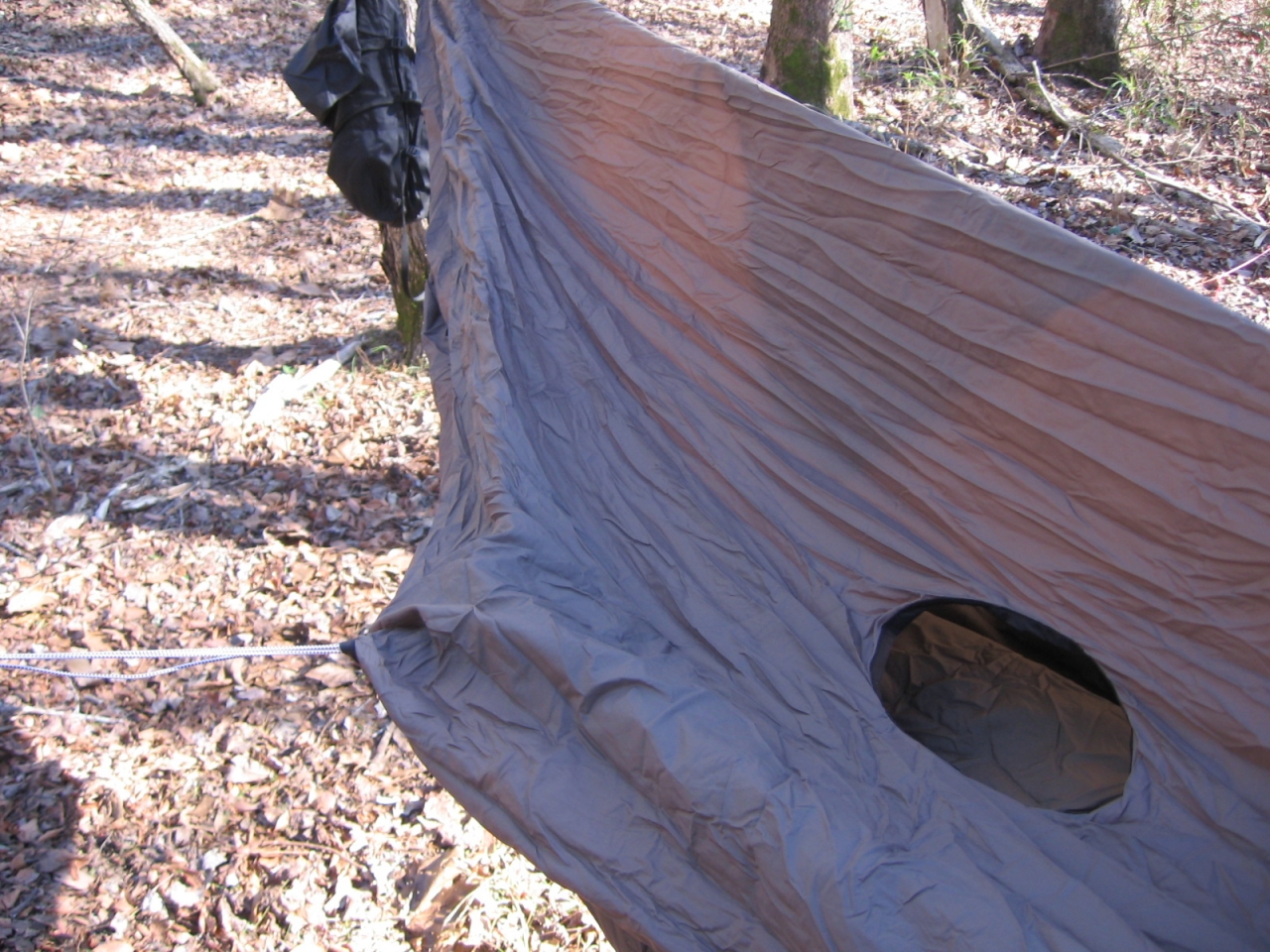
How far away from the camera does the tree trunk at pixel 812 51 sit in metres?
5.11

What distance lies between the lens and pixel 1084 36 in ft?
19.9

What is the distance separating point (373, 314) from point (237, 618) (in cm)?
222

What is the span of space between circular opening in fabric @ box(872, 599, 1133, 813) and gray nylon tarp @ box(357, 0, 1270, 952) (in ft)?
0.78

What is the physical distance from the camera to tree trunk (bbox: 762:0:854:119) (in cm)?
511

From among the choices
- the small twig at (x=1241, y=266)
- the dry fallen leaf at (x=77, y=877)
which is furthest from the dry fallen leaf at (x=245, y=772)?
the small twig at (x=1241, y=266)

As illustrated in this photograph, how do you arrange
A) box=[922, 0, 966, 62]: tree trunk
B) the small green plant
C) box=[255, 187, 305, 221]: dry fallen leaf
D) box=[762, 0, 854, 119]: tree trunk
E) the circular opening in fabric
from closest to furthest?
the circular opening in fabric
box=[762, 0, 854, 119]: tree trunk
the small green plant
box=[255, 187, 305, 221]: dry fallen leaf
box=[922, 0, 966, 62]: tree trunk

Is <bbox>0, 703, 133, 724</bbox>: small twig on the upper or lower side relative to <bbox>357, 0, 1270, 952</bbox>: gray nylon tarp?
lower

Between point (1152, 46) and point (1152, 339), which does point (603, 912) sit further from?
point (1152, 46)

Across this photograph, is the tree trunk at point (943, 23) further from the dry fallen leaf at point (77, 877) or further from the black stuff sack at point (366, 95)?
the dry fallen leaf at point (77, 877)

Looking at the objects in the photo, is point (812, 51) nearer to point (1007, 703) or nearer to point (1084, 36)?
point (1084, 36)

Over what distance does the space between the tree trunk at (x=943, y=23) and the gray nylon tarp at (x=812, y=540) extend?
16.9ft

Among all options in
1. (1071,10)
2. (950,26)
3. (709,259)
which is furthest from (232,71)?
(709,259)

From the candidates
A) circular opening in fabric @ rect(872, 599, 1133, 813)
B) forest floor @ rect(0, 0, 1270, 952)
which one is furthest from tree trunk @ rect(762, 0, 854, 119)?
circular opening in fabric @ rect(872, 599, 1133, 813)

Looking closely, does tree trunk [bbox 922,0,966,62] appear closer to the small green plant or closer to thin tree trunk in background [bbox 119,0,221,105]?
the small green plant
